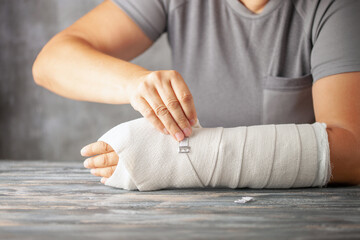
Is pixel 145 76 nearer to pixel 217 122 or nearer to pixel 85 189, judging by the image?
pixel 85 189

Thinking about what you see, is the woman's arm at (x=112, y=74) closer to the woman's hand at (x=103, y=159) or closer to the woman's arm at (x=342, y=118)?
the woman's hand at (x=103, y=159)

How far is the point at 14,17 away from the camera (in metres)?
2.67

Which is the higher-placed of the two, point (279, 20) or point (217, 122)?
point (279, 20)

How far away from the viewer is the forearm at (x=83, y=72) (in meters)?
0.99

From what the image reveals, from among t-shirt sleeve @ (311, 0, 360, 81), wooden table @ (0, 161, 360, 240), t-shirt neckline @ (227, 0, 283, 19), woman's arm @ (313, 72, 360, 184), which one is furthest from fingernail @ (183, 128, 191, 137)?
t-shirt neckline @ (227, 0, 283, 19)

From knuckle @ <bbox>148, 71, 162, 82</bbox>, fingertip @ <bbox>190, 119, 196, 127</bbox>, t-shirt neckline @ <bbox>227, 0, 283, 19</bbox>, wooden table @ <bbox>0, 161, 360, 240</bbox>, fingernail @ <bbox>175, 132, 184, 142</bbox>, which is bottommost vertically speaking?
wooden table @ <bbox>0, 161, 360, 240</bbox>

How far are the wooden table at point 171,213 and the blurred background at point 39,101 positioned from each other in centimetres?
185

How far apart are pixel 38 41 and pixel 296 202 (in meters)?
2.38

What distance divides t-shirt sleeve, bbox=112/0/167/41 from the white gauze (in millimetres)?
497

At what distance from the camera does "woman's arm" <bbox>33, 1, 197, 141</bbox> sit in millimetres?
855

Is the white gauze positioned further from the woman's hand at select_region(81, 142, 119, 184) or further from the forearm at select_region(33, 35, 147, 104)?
the forearm at select_region(33, 35, 147, 104)

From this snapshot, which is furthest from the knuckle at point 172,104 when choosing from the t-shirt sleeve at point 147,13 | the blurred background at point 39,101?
the blurred background at point 39,101

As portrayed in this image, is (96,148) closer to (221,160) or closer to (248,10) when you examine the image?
(221,160)

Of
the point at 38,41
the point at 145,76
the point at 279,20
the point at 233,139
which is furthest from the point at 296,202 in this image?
the point at 38,41
